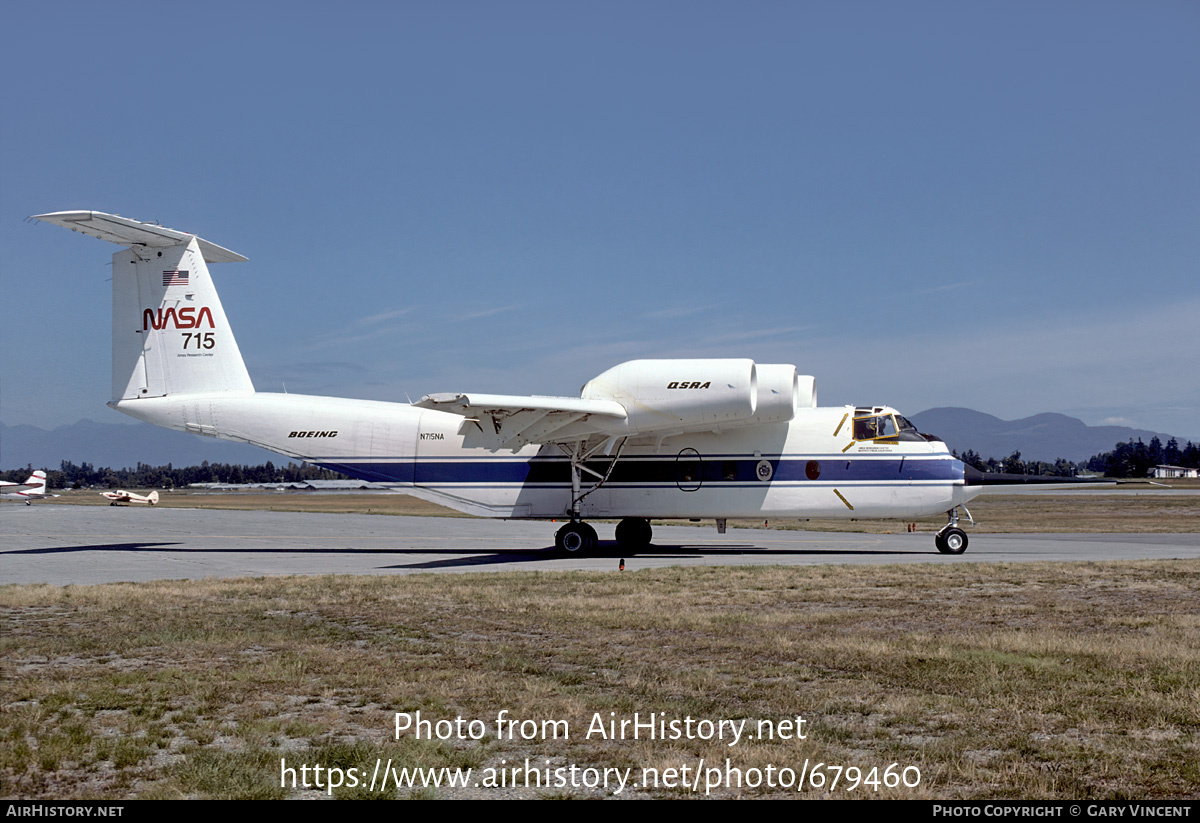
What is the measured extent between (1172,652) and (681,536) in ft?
69.8

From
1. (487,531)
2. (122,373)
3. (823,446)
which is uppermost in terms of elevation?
(122,373)

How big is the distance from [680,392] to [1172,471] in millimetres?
Answer: 161889

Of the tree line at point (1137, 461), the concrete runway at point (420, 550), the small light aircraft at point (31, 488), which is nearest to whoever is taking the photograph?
the concrete runway at point (420, 550)

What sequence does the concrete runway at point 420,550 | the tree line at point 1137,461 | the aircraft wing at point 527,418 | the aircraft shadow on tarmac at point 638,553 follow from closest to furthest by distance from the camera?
1. the concrete runway at point 420,550
2. the aircraft wing at point 527,418
3. the aircraft shadow on tarmac at point 638,553
4. the tree line at point 1137,461

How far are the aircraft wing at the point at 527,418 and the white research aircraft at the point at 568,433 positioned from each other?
0.05 m

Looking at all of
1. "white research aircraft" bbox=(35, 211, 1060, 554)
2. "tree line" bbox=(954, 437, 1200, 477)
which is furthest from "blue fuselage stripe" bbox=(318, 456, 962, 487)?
"tree line" bbox=(954, 437, 1200, 477)

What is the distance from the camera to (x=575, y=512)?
72.4ft

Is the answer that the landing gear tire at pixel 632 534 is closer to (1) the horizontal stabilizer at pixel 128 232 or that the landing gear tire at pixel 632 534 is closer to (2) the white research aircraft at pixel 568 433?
(2) the white research aircraft at pixel 568 433

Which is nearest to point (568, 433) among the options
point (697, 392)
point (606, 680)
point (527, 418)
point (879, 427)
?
point (527, 418)

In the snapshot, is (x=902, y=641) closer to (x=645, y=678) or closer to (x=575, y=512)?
(x=645, y=678)

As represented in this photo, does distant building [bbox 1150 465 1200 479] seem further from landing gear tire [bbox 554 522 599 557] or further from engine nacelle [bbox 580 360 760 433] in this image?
landing gear tire [bbox 554 522 599 557]

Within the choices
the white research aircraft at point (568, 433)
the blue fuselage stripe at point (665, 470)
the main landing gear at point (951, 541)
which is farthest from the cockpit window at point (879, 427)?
the main landing gear at point (951, 541)

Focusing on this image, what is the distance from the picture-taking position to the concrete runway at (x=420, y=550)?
1817 centimetres

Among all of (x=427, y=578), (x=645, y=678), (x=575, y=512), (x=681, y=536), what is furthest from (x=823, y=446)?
(x=645, y=678)
